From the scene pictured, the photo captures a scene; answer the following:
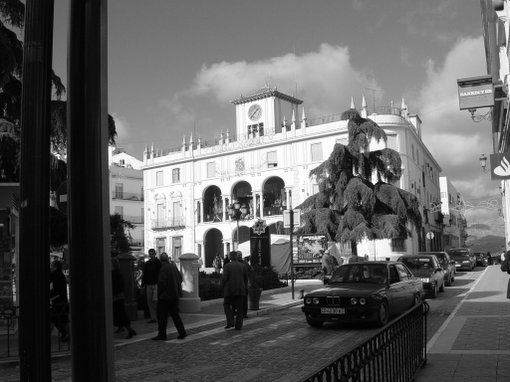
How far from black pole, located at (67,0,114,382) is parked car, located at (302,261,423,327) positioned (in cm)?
956

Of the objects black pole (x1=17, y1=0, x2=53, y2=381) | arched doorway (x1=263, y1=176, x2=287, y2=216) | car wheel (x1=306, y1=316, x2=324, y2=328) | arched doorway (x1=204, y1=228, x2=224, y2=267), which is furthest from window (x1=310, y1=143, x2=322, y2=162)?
black pole (x1=17, y1=0, x2=53, y2=381)

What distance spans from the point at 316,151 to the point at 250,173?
25.3 feet

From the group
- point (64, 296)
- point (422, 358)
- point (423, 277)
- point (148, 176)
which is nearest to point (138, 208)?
point (148, 176)

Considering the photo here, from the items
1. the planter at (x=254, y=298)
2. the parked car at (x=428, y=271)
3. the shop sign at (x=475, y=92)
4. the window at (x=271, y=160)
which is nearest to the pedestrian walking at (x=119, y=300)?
the planter at (x=254, y=298)

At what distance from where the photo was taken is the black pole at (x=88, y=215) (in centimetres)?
284

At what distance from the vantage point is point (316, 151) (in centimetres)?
5356

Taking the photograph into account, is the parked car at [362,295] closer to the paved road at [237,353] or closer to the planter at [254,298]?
the paved road at [237,353]

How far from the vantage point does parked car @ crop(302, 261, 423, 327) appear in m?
11.8

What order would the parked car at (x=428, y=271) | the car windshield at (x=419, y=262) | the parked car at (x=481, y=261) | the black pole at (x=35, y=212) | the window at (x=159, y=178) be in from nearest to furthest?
the black pole at (x=35, y=212) → the parked car at (x=428, y=271) → the car windshield at (x=419, y=262) → the parked car at (x=481, y=261) → the window at (x=159, y=178)

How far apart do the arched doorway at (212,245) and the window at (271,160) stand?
987 centimetres

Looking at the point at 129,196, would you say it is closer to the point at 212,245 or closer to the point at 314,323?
the point at 212,245

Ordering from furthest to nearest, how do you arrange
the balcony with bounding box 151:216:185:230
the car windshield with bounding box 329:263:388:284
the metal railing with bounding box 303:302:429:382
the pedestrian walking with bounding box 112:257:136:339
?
1. the balcony with bounding box 151:216:185:230
2. the car windshield with bounding box 329:263:388:284
3. the pedestrian walking with bounding box 112:257:136:339
4. the metal railing with bounding box 303:302:429:382

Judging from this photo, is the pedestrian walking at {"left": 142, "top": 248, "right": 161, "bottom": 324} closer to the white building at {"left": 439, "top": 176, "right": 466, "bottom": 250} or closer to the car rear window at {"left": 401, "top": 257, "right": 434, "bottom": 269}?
the car rear window at {"left": 401, "top": 257, "right": 434, "bottom": 269}

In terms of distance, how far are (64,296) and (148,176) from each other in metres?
55.1
